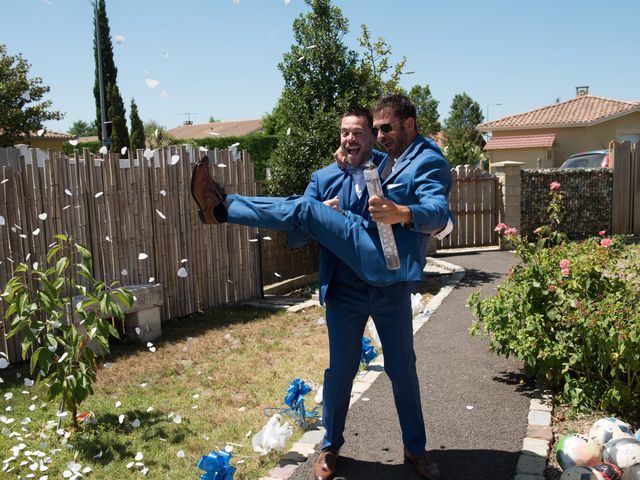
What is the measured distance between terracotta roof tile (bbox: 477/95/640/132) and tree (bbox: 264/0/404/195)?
854 inches

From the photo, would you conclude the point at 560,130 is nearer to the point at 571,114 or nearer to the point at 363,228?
the point at 571,114

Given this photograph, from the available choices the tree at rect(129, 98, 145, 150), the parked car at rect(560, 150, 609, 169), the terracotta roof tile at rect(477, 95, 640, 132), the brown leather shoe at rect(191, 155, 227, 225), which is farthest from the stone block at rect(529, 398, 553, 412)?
the tree at rect(129, 98, 145, 150)

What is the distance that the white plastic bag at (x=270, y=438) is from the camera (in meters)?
3.94

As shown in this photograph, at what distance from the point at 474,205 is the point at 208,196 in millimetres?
11677

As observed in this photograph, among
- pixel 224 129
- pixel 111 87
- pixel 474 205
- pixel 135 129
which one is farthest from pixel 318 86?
pixel 224 129

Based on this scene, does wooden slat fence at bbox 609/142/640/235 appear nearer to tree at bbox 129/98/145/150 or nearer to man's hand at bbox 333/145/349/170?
man's hand at bbox 333/145/349/170

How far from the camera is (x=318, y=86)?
9.57 meters

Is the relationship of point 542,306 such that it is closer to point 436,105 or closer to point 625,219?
point 625,219

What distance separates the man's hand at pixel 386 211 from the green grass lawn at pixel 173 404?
184 cm

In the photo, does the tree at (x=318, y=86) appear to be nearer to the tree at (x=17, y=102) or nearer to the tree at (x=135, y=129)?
the tree at (x=17, y=102)

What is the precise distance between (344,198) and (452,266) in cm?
851

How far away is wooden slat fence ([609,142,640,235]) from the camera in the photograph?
1433 centimetres

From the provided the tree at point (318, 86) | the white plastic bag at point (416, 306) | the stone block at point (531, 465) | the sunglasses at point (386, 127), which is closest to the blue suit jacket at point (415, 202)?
the sunglasses at point (386, 127)

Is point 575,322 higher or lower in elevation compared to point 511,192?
lower
